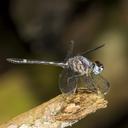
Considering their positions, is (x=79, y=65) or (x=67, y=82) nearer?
(x=67, y=82)

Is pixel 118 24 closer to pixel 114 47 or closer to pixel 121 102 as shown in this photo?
pixel 114 47

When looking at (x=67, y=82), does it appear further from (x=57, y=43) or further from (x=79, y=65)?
(x=57, y=43)

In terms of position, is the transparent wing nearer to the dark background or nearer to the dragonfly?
the dragonfly

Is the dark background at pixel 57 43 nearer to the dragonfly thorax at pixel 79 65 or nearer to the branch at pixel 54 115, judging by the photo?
the dragonfly thorax at pixel 79 65

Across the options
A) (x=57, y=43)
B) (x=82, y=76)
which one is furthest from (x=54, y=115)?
(x=57, y=43)

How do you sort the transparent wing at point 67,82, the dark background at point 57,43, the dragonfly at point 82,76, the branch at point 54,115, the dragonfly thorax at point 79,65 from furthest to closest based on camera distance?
1. the dark background at point 57,43
2. the dragonfly thorax at point 79,65
3. the dragonfly at point 82,76
4. the transparent wing at point 67,82
5. the branch at point 54,115

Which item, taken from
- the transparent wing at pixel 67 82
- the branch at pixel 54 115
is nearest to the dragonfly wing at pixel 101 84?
the transparent wing at pixel 67 82
